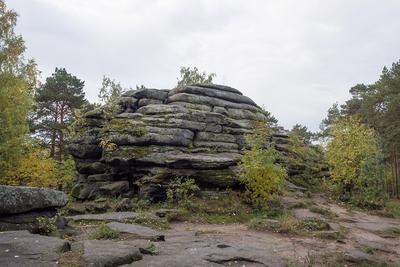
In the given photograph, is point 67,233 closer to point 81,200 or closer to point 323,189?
point 81,200

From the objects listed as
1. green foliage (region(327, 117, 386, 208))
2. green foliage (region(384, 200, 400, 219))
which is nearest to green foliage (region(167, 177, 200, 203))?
green foliage (region(327, 117, 386, 208))

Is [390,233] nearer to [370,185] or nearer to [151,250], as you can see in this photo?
[370,185]

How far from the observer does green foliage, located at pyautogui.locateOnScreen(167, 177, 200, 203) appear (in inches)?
671

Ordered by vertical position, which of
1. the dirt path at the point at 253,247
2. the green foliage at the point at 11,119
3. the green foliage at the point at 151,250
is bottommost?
the dirt path at the point at 253,247

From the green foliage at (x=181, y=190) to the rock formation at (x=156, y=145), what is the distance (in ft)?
1.44

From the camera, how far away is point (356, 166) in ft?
71.6

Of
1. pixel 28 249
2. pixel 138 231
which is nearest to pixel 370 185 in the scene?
pixel 138 231

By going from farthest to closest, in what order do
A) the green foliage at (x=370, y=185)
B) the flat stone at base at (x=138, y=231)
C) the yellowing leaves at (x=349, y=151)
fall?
the yellowing leaves at (x=349, y=151) → the green foliage at (x=370, y=185) → the flat stone at base at (x=138, y=231)

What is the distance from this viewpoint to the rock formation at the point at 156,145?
1814 centimetres

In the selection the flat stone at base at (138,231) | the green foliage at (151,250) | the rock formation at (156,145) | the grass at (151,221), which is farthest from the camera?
the rock formation at (156,145)

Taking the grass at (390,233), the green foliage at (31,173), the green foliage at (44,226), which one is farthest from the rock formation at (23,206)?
the green foliage at (31,173)

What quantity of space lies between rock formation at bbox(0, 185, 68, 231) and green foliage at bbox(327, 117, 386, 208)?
16384 mm

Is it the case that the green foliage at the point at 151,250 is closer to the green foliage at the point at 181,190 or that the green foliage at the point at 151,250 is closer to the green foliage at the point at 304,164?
the green foliage at the point at 181,190

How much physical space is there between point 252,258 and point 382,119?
28.6 metres
